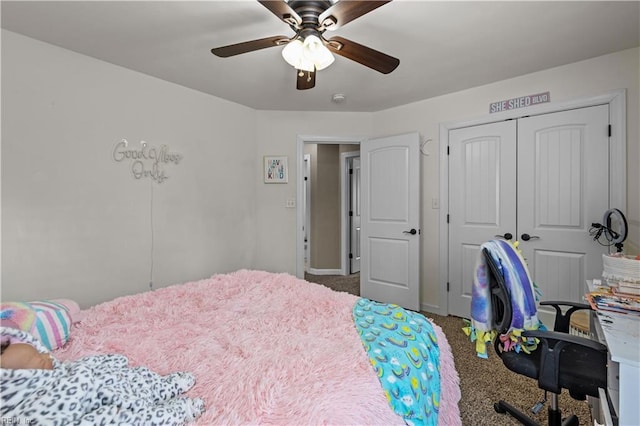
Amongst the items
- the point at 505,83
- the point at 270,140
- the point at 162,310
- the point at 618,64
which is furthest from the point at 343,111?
the point at 162,310

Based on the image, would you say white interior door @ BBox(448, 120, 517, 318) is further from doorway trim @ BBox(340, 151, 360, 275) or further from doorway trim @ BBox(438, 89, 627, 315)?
doorway trim @ BBox(340, 151, 360, 275)

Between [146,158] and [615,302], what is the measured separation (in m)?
3.23

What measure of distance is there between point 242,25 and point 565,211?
2912mm

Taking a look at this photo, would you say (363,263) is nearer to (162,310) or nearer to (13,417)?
(162,310)

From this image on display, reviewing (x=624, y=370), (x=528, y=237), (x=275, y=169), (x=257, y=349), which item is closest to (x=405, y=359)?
(x=257, y=349)

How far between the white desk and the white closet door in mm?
1623

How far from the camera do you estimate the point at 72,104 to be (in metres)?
2.17

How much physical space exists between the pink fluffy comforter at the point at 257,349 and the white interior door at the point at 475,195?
6.14 feet

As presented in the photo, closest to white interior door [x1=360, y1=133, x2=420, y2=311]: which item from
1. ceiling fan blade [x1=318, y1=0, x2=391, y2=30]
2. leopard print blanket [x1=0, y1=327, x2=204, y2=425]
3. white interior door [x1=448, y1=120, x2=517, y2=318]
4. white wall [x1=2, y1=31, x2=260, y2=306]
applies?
white interior door [x1=448, y1=120, x2=517, y2=318]

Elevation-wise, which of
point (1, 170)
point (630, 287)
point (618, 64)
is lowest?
point (630, 287)

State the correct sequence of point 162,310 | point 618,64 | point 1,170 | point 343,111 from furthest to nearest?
1. point 343,111
2. point 618,64
3. point 1,170
4. point 162,310

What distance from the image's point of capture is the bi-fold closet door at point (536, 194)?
8.02 ft

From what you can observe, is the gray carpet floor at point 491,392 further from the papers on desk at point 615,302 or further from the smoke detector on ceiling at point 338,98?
the smoke detector on ceiling at point 338,98

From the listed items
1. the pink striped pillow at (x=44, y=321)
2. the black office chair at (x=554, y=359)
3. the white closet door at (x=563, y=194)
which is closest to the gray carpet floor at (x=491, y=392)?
the black office chair at (x=554, y=359)
